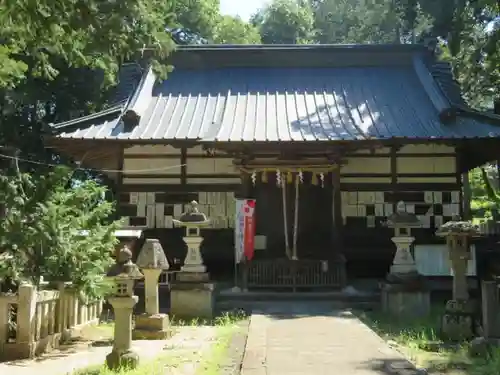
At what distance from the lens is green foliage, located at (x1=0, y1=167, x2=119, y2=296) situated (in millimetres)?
8008

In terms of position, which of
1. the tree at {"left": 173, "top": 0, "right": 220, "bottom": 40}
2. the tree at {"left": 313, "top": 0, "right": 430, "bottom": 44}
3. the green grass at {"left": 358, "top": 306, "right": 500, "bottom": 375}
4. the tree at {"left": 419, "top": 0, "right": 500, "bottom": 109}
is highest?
the tree at {"left": 313, "top": 0, "right": 430, "bottom": 44}

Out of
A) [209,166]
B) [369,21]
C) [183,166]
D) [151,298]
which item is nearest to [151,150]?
[183,166]

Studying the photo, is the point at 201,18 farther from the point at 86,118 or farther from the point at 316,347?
the point at 316,347

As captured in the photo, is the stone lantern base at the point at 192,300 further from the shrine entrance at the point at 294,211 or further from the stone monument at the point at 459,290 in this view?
the stone monument at the point at 459,290

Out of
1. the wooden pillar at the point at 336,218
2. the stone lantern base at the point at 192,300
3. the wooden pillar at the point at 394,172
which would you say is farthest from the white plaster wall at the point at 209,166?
the wooden pillar at the point at 394,172

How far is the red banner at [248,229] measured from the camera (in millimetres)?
12844

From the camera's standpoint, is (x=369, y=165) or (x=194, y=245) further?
(x=369, y=165)

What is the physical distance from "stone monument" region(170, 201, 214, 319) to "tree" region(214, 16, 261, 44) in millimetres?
19672

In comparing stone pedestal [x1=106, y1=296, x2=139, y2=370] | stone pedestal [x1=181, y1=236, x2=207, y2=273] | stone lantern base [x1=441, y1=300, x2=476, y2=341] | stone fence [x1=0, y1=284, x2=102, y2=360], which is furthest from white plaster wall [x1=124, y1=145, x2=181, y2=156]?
stone pedestal [x1=106, y1=296, x2=139, y2=370]

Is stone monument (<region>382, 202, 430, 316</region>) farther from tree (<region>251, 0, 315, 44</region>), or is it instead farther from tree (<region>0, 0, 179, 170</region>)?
tree (<region>251, 0, 315, 44</region>)

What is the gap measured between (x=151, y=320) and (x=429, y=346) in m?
4.21

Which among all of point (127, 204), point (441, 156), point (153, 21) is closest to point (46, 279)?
point (153, 21)

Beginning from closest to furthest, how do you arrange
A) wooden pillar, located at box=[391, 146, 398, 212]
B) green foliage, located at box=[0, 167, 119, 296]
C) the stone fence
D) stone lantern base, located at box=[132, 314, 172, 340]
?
the stone fence
green foliage, located at box=[0, 167, 119, 296]
stone lantern base, located at box=[132, 314, 172, 340]
wooden pillar, located at box=[391, 146, 398, 212]

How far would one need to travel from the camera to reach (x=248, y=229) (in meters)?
12.9
